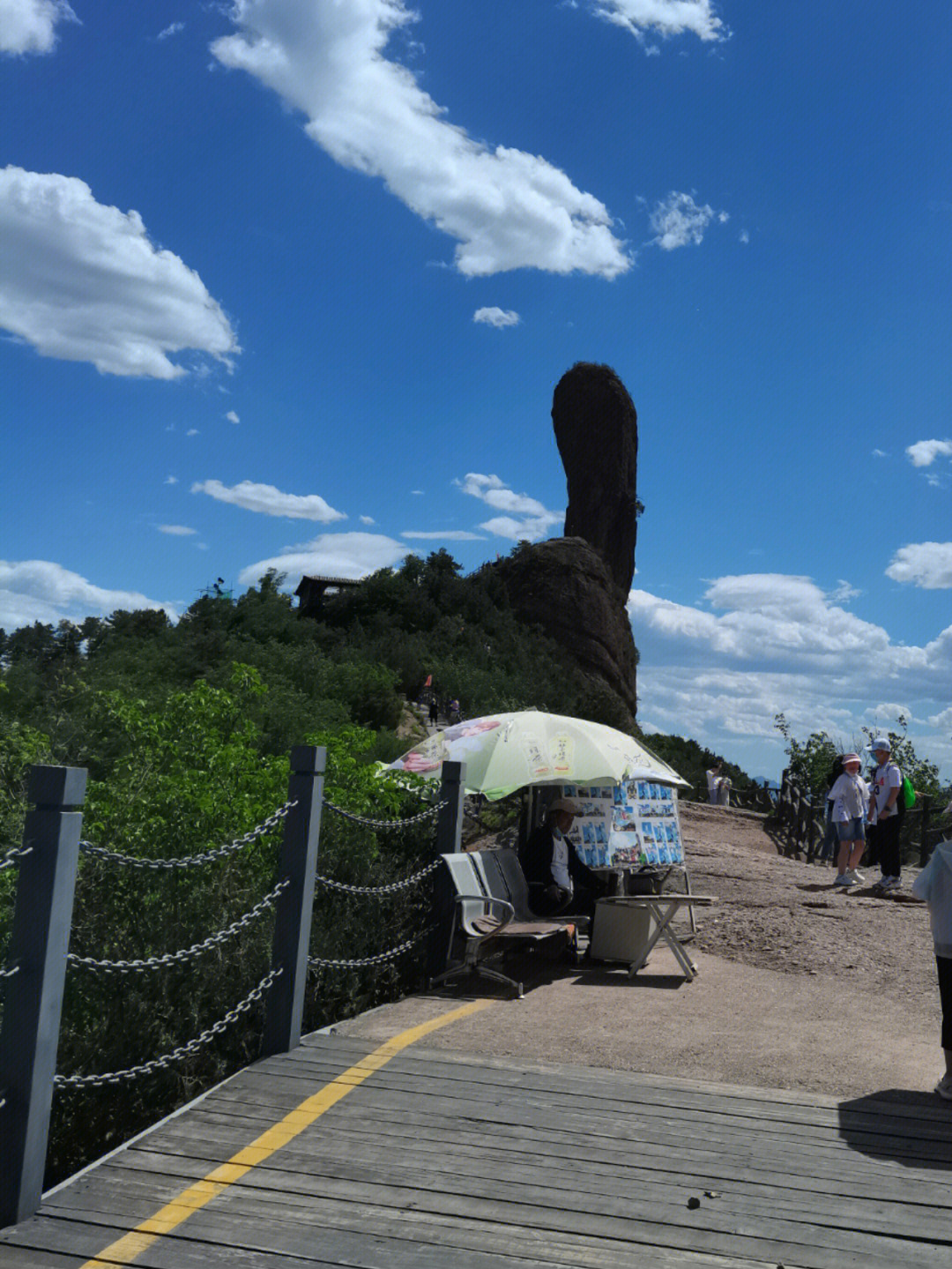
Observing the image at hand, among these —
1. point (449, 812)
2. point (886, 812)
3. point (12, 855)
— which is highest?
point (886, 812)

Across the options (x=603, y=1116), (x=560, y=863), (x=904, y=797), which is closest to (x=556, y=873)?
(x=560, y=863)

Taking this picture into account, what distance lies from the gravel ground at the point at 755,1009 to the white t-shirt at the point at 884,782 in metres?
1.77

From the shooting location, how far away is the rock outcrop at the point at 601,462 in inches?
2891

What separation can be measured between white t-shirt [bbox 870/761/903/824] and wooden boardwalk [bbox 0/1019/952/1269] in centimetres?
904

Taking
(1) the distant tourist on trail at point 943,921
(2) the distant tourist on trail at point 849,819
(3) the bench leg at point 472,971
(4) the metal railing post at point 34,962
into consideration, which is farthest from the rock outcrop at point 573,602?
(4) the metal railing post at point 34,962

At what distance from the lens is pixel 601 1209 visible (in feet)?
12.7

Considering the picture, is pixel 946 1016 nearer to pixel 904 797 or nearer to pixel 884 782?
pixel 884 782

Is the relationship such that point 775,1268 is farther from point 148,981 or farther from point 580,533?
point 580,533

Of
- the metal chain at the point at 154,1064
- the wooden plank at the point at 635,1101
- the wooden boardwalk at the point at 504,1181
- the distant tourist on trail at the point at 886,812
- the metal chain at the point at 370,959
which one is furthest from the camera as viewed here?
the distant tourist on trail at the point at 886,812

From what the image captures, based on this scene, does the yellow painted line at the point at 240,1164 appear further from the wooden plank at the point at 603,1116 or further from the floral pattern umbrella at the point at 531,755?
the floral pattern umbrella at the point at 531,755

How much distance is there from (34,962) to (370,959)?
341 cm

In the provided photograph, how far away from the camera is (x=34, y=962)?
12.5 ft

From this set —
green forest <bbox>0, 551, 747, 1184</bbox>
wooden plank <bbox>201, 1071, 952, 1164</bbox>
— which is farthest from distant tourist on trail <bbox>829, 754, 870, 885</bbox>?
wooden plank <bbox>201, 1071, 952, 1164</bbox>

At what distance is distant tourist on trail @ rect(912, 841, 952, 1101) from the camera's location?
5.54 metres
